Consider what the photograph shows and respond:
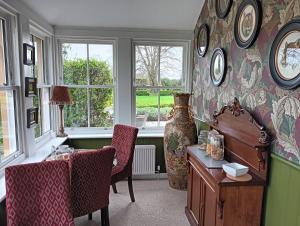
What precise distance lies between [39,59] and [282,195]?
3219 millimetres

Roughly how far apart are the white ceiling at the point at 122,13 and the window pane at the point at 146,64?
13.9 inches

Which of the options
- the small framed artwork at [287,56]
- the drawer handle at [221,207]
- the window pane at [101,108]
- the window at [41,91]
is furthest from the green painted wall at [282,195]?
the window at [41,91]

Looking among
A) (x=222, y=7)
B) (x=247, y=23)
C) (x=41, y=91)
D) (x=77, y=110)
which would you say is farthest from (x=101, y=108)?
(x=247, y=23)

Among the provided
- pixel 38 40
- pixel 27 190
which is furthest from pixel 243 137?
pixel 38 40

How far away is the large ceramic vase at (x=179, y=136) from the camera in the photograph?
3189 mm

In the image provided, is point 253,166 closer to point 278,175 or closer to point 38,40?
point 278,175

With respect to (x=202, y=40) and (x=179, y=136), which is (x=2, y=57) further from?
(x=202, y=40)

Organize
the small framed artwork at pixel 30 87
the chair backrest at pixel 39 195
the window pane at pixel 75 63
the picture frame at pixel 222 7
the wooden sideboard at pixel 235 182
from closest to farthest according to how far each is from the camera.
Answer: the chair backrest at pixel 39 195 → the wooden sideboard at pixel 235 182 → the picture frame at pixel 222 7 → the small framed artwork at pixel 30 87 → the window pane at pixel 75 63

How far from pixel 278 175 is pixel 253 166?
258 millimetres

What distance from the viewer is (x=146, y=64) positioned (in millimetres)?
3803

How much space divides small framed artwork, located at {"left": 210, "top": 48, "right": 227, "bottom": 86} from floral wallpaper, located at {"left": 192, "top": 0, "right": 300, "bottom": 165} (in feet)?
0.17

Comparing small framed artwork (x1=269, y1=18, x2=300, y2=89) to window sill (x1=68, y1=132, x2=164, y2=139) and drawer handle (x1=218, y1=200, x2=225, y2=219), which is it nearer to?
drawer handle (x1=218, y1=200, x2=225, y2=219)

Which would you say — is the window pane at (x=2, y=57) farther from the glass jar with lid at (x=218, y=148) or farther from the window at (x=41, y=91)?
the glass jar with lid at (x=218, y=148)

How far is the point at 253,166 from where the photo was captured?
1.92 meters
